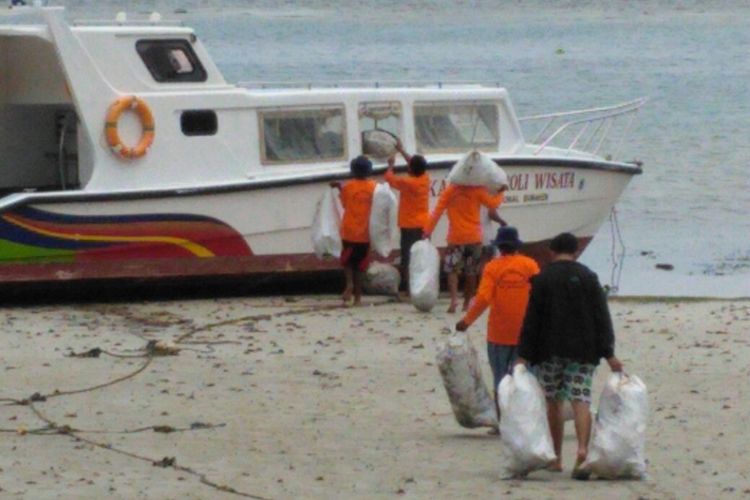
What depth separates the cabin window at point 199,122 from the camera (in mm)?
19750

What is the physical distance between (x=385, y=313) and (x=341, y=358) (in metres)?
2.84

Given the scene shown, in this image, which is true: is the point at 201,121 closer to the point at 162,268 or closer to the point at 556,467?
the point at 162,268

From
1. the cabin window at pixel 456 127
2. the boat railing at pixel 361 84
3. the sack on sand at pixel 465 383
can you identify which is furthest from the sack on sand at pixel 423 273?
the sack on sand at pixel 465 383

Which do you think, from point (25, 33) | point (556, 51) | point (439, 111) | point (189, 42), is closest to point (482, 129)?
point (439, 111)

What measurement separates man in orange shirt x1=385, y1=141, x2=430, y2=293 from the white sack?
0.23 meters

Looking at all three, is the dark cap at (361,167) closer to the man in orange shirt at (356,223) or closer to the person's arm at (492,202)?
the man in orange shirt at (356,223)

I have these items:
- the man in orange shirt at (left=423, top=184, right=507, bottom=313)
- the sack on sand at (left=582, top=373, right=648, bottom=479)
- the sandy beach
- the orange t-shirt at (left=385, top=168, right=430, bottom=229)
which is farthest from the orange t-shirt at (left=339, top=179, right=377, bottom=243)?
the sack on sand at (left=582, top=373, right=648, bottom=479)

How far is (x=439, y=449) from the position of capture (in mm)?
12281

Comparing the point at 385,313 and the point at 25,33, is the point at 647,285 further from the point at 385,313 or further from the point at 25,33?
the point at 25,33

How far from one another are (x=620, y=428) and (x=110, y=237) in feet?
29.3

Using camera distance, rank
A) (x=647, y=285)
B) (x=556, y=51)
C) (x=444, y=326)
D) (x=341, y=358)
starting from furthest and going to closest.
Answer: (x=556, y=51) < (x=647, y=285) < (x=444, y=326) < (x=341, y=358)

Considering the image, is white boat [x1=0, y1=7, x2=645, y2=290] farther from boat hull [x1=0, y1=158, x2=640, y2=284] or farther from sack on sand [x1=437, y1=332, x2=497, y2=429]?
sack on sand [x1=437, y1=332, x2=497, y2=429]

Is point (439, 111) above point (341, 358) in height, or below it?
above

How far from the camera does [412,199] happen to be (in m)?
19.1
